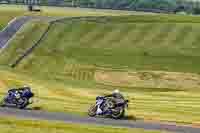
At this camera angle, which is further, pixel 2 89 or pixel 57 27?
pixel 57 27

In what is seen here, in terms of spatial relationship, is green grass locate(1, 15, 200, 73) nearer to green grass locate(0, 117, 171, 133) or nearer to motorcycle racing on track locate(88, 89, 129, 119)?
motorcycle racing on track locate(88, 89, 129, 119)

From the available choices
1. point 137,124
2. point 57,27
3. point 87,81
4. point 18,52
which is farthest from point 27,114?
point 57,27

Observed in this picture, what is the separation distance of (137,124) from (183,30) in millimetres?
56408

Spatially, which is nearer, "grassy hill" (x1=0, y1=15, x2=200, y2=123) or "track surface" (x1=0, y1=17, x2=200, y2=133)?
"track surface" (x1=0, y1=17, x2=200, y2=133)

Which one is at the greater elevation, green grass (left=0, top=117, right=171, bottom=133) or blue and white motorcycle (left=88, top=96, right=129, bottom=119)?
green grass (left=0, top=117, right=171, bottom=133)

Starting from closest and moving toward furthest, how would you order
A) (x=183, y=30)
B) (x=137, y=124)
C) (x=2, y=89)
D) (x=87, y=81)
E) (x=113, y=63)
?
(x=137, y=124) < (x=2, y=89) < (x=87, y=81) < (x=113, y=63) < (x=183, y=30)

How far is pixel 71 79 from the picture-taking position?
204 ft

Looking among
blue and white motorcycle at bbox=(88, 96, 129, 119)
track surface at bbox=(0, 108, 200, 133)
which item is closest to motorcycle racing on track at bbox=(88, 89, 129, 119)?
blue and white motorcycle at bbox=(88, 96, 129, 119)

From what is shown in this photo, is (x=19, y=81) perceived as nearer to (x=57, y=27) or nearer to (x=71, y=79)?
(x=71, y=79)

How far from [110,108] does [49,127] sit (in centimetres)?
585

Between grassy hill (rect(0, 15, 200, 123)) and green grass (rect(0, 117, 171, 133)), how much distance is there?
6.55 metres

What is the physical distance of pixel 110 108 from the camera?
32625 mm

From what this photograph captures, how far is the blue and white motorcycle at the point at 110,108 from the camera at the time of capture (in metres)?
32.4

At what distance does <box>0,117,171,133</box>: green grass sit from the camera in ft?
89.5
